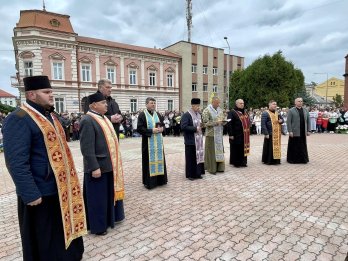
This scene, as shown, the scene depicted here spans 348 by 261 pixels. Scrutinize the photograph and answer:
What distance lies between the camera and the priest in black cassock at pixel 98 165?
3488mm

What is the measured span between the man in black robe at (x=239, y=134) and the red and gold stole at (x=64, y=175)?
18.4 ft

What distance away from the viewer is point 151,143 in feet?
18.6

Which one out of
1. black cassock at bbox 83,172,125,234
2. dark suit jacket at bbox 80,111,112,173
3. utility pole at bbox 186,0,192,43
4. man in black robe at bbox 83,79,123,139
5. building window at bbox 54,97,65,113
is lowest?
black cassock at bbox 83,172,125,234

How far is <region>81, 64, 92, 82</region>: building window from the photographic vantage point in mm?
31225

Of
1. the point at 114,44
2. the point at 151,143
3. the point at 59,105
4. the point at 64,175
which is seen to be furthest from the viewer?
the point at 114,44

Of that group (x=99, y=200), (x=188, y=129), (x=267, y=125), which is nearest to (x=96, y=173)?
(x=99, y=200)

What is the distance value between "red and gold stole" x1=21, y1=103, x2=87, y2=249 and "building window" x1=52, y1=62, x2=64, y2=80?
2936 centimetres

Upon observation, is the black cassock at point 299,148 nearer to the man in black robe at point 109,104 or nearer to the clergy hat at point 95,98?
the man in black robe at point 109,104

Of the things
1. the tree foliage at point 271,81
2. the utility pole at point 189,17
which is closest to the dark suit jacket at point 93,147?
the tree foliage at point 271,81


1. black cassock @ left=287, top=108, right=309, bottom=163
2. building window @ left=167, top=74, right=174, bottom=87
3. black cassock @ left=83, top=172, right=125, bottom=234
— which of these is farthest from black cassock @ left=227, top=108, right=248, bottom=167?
Result: building window @ left=167, top=74, right=174, bottom=87

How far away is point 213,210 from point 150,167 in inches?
69.8

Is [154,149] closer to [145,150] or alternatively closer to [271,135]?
[145,150]

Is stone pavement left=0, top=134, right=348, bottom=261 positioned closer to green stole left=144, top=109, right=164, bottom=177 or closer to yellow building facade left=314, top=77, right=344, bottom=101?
green stole left=144, top=109, right=164, bottom=177

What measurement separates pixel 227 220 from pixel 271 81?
33.0m
